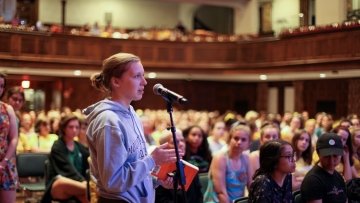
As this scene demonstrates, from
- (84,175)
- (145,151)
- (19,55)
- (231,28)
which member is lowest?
(84,175)

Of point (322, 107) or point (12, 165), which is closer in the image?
point (12, 165)

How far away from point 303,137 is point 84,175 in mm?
2659

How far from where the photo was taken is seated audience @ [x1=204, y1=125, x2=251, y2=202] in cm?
518

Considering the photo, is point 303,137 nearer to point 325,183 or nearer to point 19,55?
point 325,183

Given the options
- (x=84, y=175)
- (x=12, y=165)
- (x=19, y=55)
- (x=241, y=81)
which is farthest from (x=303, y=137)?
(x=241, y=81)

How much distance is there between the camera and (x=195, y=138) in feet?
20.8

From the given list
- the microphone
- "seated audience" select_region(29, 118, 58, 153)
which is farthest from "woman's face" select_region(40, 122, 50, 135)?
the microphone

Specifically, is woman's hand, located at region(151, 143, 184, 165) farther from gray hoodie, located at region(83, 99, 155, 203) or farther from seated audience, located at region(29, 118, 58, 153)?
seated audience, located at region(29, 118, 58, 153)

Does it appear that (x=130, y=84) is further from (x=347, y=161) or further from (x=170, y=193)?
(x=347, y=161)

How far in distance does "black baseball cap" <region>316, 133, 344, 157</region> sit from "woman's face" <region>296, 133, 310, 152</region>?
197 centimetres

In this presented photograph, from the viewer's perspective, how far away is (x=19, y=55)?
48.7 ft

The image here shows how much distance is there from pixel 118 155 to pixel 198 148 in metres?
4.05

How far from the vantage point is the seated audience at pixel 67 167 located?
580cm

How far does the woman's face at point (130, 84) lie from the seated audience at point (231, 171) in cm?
270
